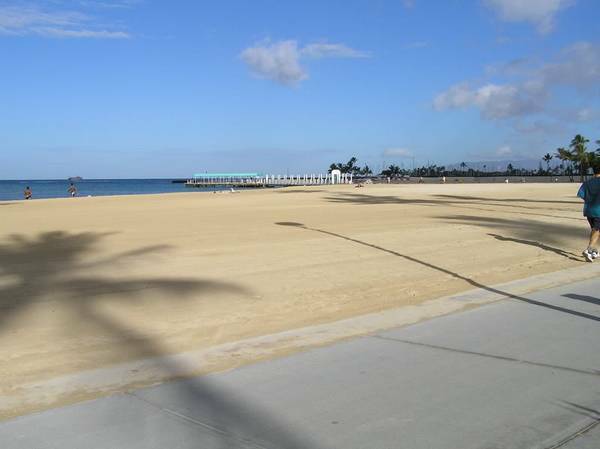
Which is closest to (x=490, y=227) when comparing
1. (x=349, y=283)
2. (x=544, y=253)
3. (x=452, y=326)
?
(x=544, y=253)

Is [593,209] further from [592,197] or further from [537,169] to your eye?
[537,169]

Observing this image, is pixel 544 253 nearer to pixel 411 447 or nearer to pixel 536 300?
pixel 536 300

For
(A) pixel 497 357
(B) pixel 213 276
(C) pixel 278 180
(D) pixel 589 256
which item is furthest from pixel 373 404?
(C) pixel 278 180

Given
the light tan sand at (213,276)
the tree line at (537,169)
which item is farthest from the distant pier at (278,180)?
the light tan sand at (213,276)

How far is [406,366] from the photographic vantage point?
5.14 m

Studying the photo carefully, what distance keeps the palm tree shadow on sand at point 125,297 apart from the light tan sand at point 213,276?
4cm

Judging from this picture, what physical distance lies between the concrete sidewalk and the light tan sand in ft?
2.80

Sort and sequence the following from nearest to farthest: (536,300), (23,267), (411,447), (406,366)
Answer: (411,447) → (406,366) → (536,300) → (23,267)

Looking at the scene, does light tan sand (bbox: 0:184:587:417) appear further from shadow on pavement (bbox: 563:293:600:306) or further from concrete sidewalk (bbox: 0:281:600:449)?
shadow on pavement (bbox: 563:293:600:306)

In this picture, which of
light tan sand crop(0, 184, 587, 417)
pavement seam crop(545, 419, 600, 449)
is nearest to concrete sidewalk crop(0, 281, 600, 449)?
pavement seam crop(545, 419, 600, 449)

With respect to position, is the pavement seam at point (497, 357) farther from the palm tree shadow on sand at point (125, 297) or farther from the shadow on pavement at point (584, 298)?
the shadow on pavement at point (584, 298)

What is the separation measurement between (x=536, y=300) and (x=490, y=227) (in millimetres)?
10268

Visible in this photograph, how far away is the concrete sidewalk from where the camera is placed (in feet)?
12.1

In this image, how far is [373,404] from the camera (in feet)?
14.0
